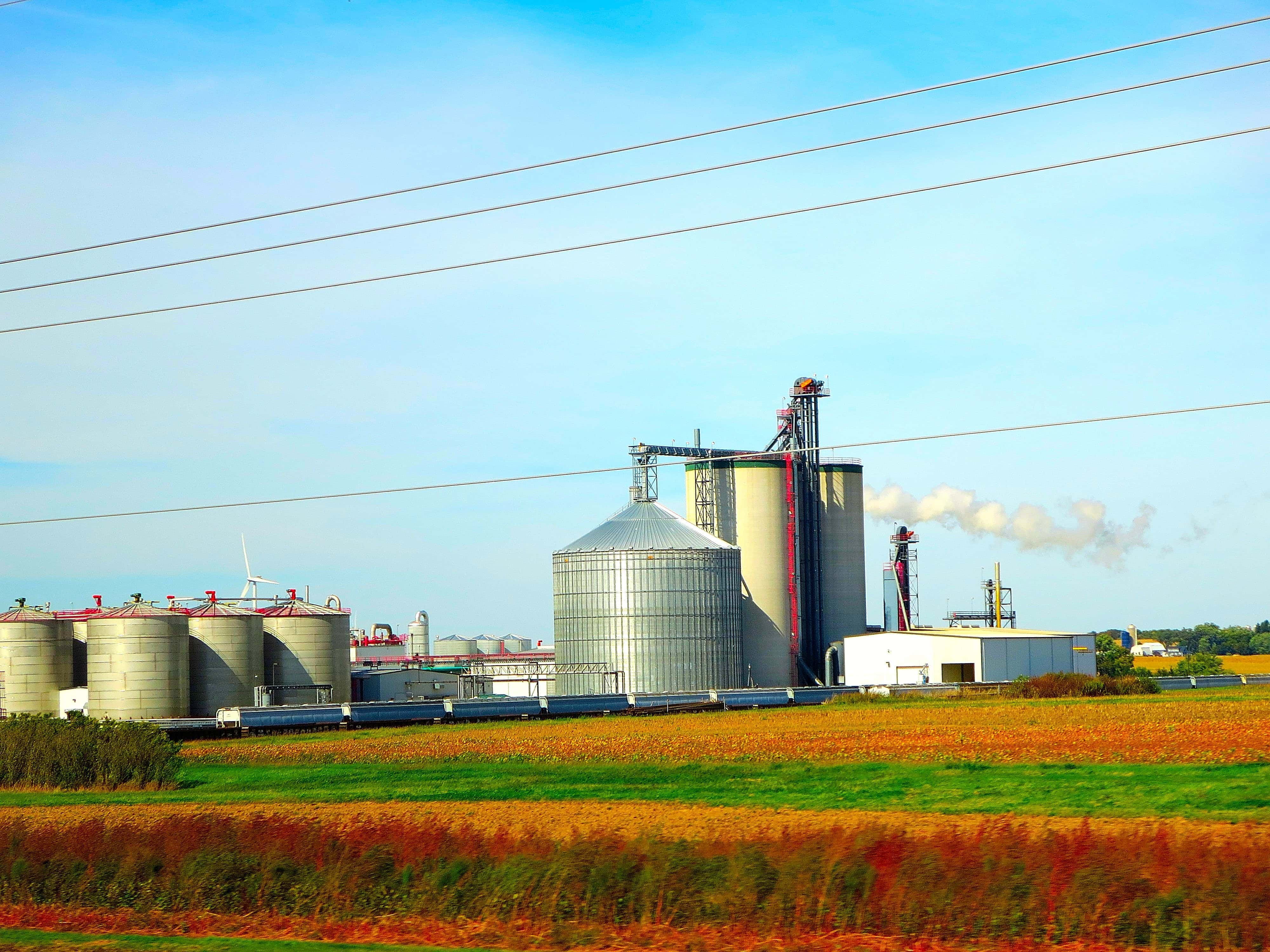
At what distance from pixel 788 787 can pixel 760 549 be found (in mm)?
61676

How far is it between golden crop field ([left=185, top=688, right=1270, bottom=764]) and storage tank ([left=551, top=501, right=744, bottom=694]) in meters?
15.5

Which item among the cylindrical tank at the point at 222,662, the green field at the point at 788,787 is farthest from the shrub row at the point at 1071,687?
the cylindrical tank at the point at 222,662

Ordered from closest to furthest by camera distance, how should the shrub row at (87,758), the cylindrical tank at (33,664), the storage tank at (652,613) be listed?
the shrub row at (87,758) < the cylindrical tank at (33,664) < the storage tank at (652,613)

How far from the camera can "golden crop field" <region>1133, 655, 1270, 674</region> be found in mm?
151875

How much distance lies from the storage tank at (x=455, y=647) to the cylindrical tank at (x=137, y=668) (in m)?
96.5

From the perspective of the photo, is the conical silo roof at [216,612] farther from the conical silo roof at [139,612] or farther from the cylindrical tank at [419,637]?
the cylindrical tank at [419,637]

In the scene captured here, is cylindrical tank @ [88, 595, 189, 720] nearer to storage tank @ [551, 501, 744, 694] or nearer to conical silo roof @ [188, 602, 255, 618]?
conical silo roof @ [188, 602, 255, 618]

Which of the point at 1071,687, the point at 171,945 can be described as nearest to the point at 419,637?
the point at 1071,687

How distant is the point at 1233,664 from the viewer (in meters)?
166

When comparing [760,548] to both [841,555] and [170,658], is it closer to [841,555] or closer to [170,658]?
[841,555]

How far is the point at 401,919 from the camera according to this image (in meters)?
18.8

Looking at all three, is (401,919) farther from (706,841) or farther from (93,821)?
(93,821)

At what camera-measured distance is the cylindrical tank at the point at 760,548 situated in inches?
3622

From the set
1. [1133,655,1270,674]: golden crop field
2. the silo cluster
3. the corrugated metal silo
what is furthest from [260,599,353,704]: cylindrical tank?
[1133,655,1270,674]: golden crop field
